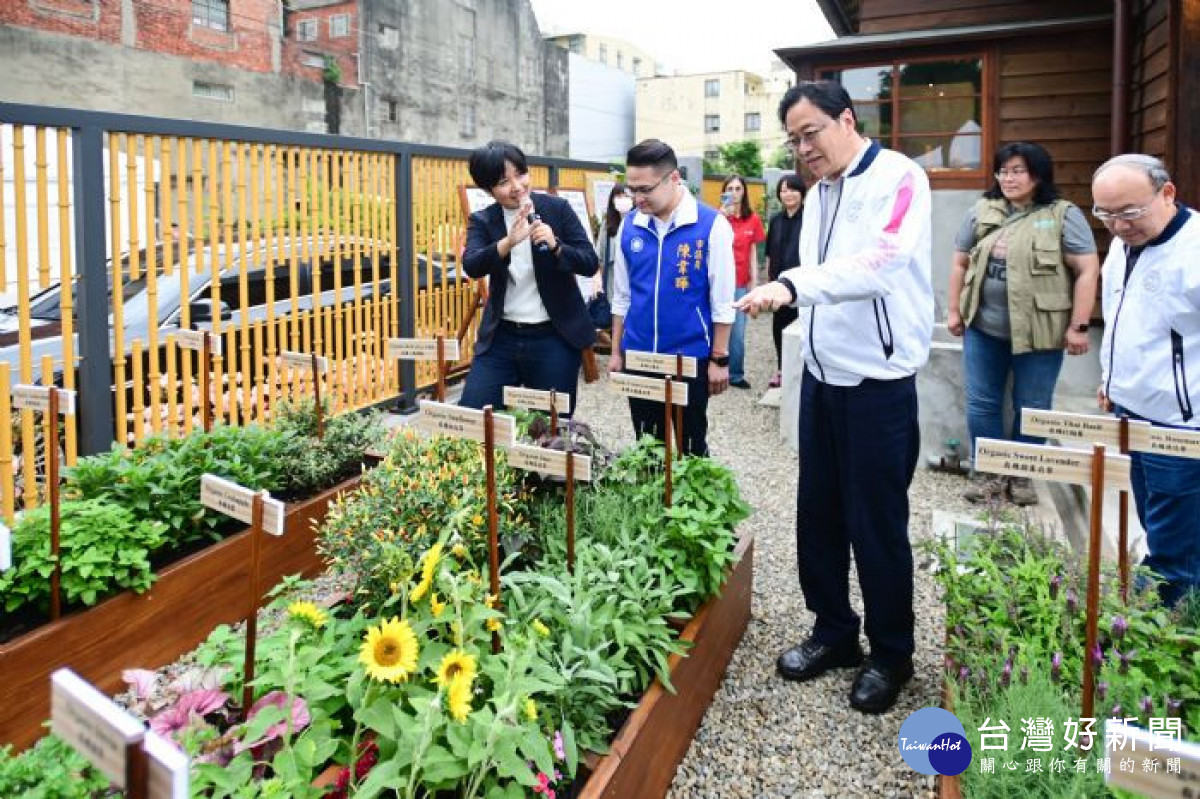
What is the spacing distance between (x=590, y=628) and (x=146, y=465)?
195 cm

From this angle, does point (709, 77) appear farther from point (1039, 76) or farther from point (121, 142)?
point (121, 142)

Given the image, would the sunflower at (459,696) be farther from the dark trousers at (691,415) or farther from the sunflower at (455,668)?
the dark trousers at (691,415)

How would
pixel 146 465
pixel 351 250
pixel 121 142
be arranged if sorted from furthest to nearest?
1. pixel 351 250
2. pixel 121 142
3. pixel 146 465

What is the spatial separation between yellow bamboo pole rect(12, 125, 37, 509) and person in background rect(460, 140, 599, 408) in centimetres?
175

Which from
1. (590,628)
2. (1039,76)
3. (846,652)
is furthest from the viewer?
(1039,76)

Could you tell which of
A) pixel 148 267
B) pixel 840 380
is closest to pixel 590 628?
pixel 840 380

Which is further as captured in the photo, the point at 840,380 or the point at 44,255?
the point at 44,255

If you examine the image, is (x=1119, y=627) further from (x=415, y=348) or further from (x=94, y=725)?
(x=415, y=348)

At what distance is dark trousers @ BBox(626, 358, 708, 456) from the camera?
3542 mm

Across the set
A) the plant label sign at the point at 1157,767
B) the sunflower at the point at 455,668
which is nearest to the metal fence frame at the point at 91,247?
the sunflower at the point at 455,668

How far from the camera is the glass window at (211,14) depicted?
17.5 meters

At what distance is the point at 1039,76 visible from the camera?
7516 mm

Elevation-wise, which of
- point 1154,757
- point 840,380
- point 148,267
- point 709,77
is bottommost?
point 1154,757

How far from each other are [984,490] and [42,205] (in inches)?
192
